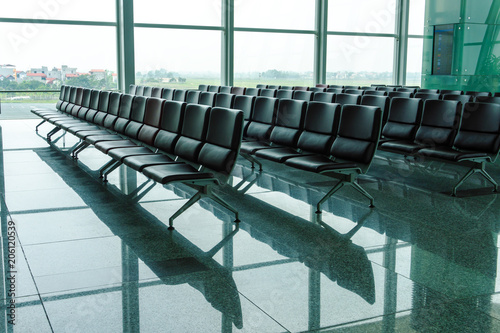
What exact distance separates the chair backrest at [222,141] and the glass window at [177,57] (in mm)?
8168

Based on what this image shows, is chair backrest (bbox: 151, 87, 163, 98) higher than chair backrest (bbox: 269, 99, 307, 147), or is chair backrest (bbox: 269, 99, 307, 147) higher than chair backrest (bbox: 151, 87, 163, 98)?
chair backrest (bbox: 151, 87, 163, 98)

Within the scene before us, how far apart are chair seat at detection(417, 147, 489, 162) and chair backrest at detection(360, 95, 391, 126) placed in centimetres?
96

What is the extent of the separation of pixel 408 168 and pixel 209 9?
761 centimetres

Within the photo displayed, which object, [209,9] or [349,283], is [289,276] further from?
[209,9]

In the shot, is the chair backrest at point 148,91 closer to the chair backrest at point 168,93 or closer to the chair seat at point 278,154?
the chair backrest at point 168,93

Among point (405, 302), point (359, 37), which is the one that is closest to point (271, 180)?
point (405, 302)

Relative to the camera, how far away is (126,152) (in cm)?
459

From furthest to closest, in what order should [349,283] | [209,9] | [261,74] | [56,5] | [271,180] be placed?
[261,74], [209,9], [56,5], [271,180], [349,283]

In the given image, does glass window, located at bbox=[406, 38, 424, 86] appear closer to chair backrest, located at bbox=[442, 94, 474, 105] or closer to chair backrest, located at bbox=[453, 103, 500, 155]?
chair backrest, located at bbox=[442, 94, 474, 105]

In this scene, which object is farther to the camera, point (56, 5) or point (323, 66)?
point (323, 66)

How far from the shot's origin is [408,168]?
19.5 ft

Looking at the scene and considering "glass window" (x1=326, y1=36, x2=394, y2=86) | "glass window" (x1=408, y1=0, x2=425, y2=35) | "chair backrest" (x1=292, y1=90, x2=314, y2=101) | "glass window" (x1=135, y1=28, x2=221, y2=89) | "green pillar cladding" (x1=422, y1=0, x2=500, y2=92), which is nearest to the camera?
"chair backrest" (x1=292, y1=90, x2=314, y2=101)

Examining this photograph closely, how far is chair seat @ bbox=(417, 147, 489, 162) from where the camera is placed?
456 cm

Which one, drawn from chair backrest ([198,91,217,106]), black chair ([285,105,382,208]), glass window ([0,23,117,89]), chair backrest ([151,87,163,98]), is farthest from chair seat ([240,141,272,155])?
glass window ([0,23,117,89])
